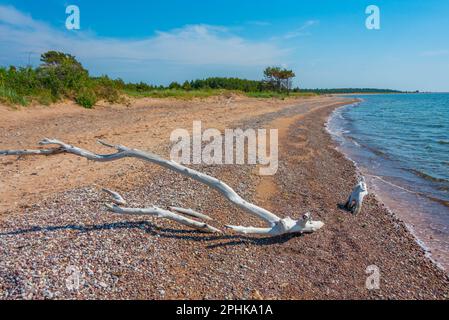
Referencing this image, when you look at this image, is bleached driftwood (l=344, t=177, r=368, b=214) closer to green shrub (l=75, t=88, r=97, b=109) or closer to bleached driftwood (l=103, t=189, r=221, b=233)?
bleached driftwood (l=103, t=189, r=221, b=233)

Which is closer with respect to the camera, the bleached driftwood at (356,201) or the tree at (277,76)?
the bleached driftwood at (356,201)

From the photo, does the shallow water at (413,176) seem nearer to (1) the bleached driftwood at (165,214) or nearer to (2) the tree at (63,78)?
(1) the bleached driftwood at (165,214)

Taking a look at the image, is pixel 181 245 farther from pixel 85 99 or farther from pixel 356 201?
pixel 85 99

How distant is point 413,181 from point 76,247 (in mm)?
10582

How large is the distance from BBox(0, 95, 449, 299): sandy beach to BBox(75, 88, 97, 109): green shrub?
43.4ft

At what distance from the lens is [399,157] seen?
14562mm

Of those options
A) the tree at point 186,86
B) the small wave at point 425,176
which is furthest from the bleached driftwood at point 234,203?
the tree at point 186,86

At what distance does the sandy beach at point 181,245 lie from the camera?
4074 mm

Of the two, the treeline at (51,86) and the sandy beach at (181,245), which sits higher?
the treeline at (51,86)

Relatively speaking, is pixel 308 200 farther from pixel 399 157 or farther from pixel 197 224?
pixel 399 157

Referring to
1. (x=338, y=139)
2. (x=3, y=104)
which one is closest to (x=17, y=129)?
(x=3, y=104)

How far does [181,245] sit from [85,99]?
776 inches

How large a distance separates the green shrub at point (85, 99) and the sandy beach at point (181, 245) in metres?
13.2

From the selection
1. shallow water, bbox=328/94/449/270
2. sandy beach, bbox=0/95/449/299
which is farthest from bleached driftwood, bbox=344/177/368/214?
shallow water, bbox=328/94/449/270
